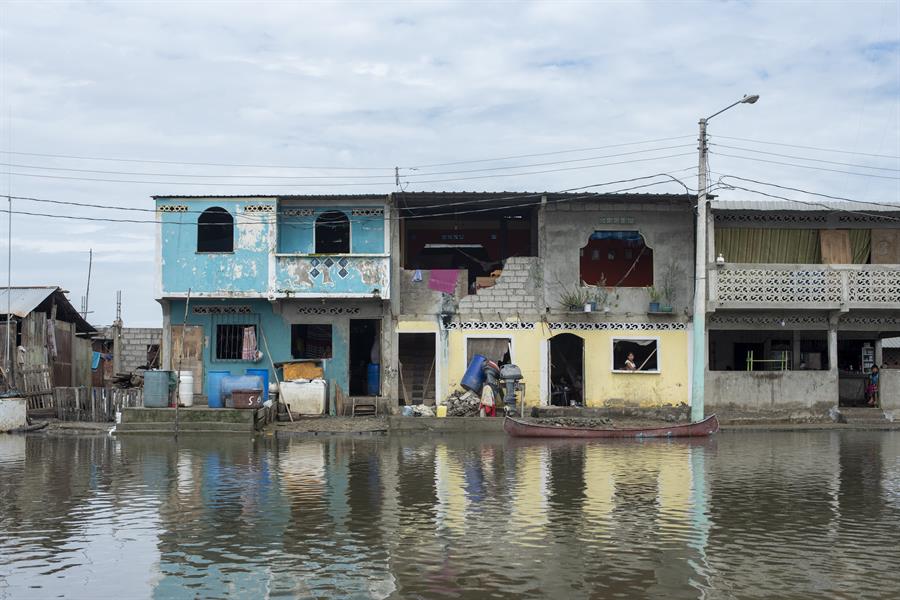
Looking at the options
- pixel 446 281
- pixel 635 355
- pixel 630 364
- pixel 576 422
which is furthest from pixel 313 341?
pixel 635 355

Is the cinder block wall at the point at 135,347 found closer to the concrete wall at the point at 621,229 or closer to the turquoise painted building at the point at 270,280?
the turquoise painted building at the point at 270,280

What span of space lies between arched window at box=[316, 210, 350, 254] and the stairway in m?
15.3

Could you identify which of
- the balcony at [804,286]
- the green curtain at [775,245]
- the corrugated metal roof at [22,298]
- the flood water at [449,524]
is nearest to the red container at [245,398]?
the flood water at [449,524]

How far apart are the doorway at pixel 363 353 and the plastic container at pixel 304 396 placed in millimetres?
2409

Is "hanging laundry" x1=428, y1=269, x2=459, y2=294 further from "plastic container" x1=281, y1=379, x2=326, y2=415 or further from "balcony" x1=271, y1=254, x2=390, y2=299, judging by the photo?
"plastic container" x1=281, y1=379, x2=326, y2=415

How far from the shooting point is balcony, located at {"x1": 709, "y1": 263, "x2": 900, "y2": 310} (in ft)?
87.1

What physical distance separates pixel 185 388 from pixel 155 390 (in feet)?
2.87

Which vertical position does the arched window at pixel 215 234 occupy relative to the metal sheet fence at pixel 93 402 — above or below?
above

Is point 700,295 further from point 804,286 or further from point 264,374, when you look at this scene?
point 264,374

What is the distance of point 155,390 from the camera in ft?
81.7

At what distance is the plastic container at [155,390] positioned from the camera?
81.6 feet

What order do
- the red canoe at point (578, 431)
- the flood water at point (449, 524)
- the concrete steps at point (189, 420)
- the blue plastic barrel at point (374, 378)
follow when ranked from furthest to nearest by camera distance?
the blue plastic barrel at point (374, 378) < the concrete steps at point (189, 420) < the red canoe at point (578, 431) < the flood water at point (449, 524)

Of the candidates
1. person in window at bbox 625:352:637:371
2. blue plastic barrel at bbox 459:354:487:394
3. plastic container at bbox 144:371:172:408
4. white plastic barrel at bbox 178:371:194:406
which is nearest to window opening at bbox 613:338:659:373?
person in window at bbox 625:352:637:371

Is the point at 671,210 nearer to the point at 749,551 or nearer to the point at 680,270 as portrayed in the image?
the point at 680,270
